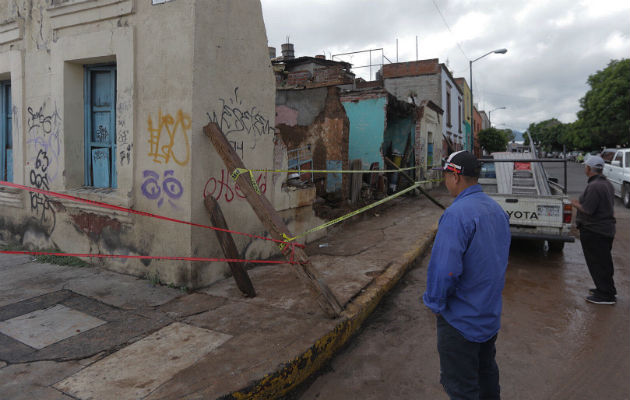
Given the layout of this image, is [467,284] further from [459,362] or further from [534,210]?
[534,210]

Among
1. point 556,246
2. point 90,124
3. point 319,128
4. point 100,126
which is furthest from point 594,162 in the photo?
point 90,124

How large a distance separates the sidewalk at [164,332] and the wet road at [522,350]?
234mm

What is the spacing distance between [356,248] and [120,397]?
464 centimetres

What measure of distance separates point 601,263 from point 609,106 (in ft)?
121

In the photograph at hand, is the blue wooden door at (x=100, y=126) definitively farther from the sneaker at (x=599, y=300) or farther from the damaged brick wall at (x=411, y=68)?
the damaged brick wall at (x=411, y=68)

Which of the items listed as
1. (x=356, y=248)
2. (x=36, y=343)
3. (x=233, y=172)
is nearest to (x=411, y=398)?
(x=233, y=172)

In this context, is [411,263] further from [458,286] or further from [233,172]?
[458,286]

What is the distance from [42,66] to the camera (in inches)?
221

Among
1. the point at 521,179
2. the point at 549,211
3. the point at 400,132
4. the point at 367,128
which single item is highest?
the point at 400,132

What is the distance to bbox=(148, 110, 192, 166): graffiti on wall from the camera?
14.5 feet

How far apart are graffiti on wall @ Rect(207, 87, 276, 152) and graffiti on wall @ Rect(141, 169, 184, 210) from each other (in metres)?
0.86

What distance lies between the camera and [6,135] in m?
6.59

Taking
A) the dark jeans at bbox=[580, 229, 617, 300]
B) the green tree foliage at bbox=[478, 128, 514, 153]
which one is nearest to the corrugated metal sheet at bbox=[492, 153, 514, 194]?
the dark jeans at bbox=[580, 229, 617, 300]

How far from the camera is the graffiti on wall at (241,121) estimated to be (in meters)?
4.83
